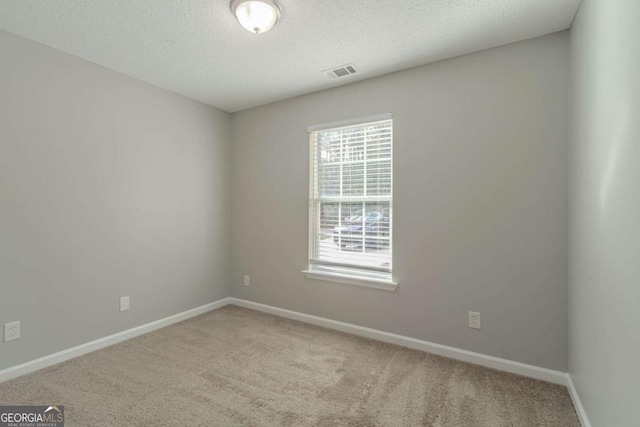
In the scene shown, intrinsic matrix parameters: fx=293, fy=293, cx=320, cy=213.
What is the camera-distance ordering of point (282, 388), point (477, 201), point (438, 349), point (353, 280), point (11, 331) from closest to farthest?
point (282, 388) → point (11, 331) → point (477, 201) → point (438, 349) → point (353, 280)

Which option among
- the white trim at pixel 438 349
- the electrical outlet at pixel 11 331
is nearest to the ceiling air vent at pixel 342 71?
the white trim at pixel 438 349

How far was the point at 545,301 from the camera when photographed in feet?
6.92

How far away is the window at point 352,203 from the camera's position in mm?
2809

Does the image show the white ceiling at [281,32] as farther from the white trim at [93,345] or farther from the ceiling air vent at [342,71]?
the white trim at [93,345]

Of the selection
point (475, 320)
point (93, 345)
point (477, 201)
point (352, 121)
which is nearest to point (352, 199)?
point (352, 121)

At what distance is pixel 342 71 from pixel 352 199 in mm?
1210

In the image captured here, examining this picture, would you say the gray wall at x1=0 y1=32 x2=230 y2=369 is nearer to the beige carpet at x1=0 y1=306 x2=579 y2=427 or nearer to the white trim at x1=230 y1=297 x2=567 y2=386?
the beige carpet at x1=0 y1=306 x2=579 y2=427

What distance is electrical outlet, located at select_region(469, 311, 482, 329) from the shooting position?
91.9 inches

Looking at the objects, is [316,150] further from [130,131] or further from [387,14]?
[130,131]

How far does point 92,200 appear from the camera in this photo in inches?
101

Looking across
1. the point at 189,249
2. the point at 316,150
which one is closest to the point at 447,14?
the point at 316,150

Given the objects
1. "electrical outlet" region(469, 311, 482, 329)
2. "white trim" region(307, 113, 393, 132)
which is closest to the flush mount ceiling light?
"white trim" region(307, 113, 393, 132)

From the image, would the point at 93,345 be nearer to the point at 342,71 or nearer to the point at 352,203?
the point at 352,203

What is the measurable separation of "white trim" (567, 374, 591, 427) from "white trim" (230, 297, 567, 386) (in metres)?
0.06
